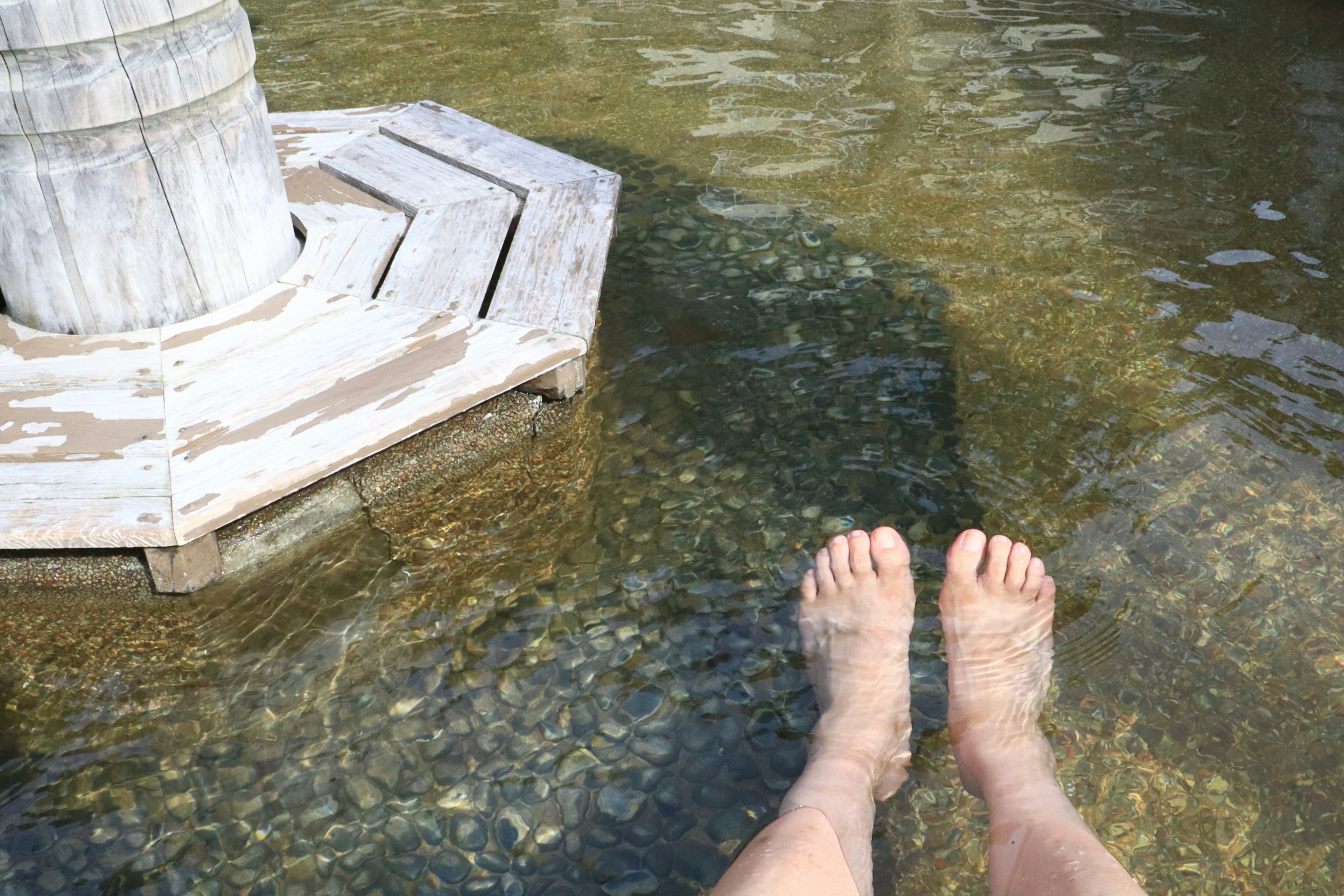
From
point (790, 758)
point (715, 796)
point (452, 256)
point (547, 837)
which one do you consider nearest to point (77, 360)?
point (452, 256)

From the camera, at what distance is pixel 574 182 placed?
4.21m

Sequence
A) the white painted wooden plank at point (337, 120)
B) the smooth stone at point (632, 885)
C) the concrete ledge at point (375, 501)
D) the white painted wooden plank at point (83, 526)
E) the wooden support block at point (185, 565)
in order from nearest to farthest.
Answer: the smooth stone at point (632, 885), the white painted wooden plank at point (83, 526), the wooden support block at point (185, 565), the concrete ledge at point (375, 501), the white painted wooden plank at point (337, 120)

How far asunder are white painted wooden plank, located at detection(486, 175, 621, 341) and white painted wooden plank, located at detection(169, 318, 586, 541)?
0.11 m

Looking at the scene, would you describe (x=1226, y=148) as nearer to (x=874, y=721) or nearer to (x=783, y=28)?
(x=783, y=28)

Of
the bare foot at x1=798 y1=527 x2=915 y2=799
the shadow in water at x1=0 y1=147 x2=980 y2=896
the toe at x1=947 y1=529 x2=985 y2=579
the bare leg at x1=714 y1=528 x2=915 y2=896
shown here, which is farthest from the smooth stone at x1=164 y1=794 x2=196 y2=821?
the toe at x1=947 y1=529 x2=985 y2=579

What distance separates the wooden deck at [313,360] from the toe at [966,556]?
131 cm

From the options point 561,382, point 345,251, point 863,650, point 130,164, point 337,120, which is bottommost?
point 863,650

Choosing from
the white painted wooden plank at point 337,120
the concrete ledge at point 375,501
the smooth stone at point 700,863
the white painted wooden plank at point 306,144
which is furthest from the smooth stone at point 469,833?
the white painted wooden plank at point 337,120

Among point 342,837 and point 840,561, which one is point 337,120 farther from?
point 342,837

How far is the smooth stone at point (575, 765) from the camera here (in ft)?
8.32

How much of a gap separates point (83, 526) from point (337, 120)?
2681 millimetres

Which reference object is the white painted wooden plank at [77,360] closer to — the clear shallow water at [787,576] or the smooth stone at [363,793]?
the clear shallow water at [787,576]

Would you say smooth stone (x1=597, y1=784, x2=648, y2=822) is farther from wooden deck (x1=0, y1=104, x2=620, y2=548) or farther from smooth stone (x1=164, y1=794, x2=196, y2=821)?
wooden deck (x1=0, y1=104, x2=620, y2=548)

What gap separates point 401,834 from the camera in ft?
7.97
